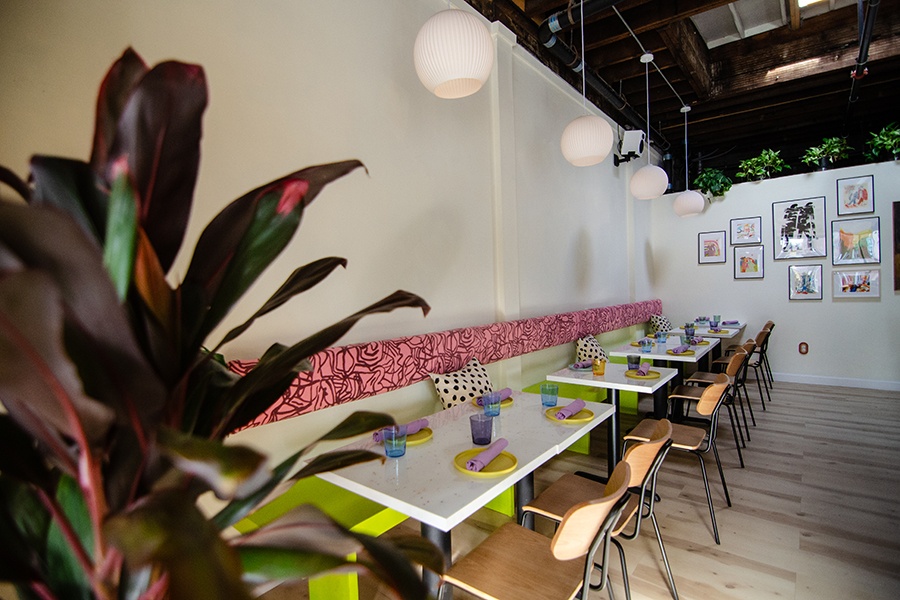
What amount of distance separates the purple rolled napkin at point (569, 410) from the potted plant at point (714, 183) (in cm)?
596

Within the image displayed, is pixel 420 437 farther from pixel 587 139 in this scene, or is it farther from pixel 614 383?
pixel 587 139

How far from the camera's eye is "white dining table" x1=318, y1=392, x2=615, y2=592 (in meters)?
1.39

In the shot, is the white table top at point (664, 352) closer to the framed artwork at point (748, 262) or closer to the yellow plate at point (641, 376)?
the yellow plate at point (641, 376)

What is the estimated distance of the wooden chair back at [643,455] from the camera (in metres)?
1.70

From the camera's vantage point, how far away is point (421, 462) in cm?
172

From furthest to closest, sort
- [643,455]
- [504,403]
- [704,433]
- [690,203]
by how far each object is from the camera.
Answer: [690,203]
[704,433]
[504,403]
[643,455]

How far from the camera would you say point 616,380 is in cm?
299

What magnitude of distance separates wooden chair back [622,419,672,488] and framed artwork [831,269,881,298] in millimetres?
6105

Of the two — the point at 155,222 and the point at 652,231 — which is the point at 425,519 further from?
the point at 652,231

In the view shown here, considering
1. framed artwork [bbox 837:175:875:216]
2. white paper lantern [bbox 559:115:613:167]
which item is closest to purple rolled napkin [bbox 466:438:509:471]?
white paper lantern [bbox 559:115:613:167]

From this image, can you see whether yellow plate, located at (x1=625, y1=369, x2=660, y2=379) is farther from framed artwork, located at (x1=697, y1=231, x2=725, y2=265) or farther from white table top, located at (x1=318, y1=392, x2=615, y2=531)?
framed artwork, located at (x1=697, y1=231, x2=725, y2=265)

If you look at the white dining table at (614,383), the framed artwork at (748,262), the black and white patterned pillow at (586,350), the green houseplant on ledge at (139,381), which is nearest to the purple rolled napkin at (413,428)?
the green houseplant on ledge at (139,381)

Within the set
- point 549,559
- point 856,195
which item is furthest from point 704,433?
point 856,195

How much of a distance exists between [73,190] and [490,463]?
58.2 inches
